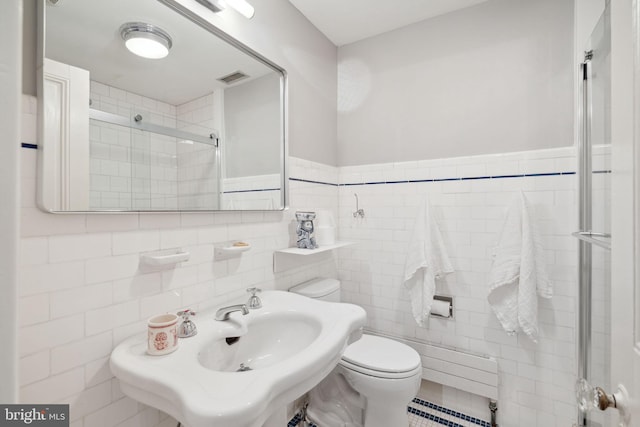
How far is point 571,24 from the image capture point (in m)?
1.49

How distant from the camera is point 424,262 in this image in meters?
1.72

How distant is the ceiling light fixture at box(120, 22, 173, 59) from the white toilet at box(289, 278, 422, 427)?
130cm

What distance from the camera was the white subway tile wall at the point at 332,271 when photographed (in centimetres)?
79

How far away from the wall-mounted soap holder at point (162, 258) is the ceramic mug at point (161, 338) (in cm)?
19

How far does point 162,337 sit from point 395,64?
6.77 feet

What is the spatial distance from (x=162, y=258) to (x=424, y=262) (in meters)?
1.40

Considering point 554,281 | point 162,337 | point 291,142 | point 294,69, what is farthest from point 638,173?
point 294,69

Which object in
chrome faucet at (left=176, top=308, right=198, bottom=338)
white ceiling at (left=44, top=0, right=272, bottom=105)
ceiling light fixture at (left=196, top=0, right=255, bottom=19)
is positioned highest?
ceiling light fixture at (left=196, top=0, right=255, bottom=19)

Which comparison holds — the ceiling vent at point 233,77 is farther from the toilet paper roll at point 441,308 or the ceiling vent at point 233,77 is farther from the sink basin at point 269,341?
the toilet paper roll at point 441,308

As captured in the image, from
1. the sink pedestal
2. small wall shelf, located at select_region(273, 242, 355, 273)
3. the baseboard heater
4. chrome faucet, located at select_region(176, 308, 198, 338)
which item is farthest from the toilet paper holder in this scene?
chrome faucet, located at select_region(176, 308, 198, 338)

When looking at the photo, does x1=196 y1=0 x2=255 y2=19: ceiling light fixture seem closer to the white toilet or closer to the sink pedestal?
the white toilet

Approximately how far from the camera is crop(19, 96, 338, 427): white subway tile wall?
76 cm

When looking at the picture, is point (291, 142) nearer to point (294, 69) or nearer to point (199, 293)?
point (294, 69)

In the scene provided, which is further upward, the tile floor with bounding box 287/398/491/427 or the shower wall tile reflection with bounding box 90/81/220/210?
the shower wall tile reflection with bounding box 90/81/220/210
